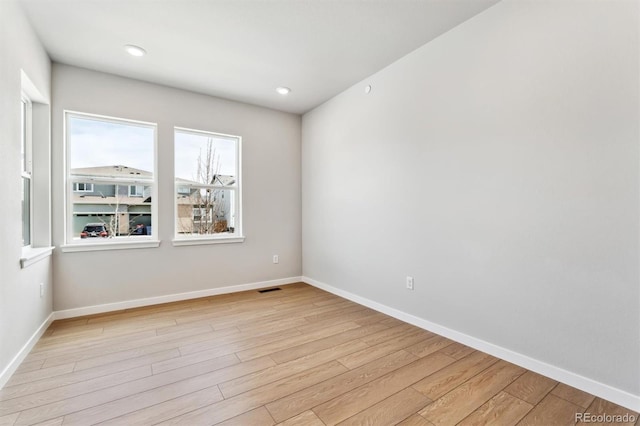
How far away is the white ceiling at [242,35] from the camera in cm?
226

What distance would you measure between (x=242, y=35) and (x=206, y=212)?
2.28 metres

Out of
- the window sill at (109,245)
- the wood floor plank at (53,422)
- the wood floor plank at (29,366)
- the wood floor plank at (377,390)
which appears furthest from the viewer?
the window sill at (109,245)

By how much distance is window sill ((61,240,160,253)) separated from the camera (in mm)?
3102

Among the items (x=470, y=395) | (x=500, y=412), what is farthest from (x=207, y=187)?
(x=500, y=412)

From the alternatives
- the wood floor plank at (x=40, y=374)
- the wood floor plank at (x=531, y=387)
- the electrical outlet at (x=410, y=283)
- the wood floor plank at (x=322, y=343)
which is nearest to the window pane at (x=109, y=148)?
the wood floor plank at (x=40, y=374)

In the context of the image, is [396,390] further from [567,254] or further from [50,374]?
[50,374]

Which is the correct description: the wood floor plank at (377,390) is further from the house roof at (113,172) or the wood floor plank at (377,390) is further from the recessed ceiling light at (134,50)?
the recessed ceiling light at (134,50)

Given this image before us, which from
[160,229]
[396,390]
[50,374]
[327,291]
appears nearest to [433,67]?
[396,390]

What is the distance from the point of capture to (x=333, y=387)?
1.89 meters

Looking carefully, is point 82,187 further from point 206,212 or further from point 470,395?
point 470,395

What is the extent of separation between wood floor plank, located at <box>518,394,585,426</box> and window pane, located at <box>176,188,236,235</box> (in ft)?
11.9

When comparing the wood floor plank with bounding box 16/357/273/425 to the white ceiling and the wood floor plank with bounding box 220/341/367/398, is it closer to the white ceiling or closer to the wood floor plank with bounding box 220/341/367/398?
the wood floor plank with bounding box 220/341/367/398

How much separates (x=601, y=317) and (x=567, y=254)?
1.30ft

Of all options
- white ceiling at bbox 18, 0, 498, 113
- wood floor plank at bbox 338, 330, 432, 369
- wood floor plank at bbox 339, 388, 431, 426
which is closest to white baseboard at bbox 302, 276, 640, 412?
wood floor plank at bbox 338, 330, 432, 369
